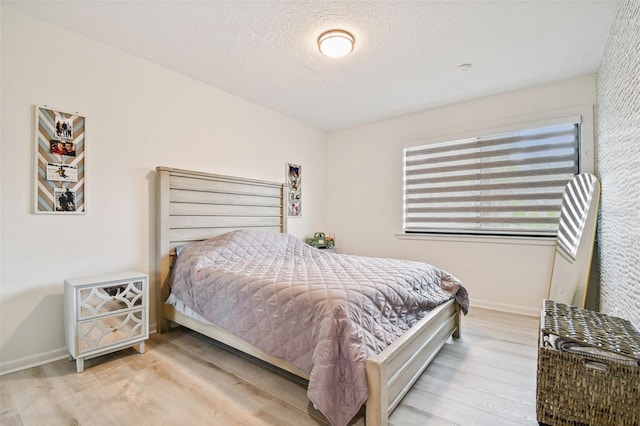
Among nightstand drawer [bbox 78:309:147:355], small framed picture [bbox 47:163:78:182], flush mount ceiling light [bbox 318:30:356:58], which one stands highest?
flush mount ceiling light [bbox 318:30:356:58]

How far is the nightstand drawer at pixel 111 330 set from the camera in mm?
2008

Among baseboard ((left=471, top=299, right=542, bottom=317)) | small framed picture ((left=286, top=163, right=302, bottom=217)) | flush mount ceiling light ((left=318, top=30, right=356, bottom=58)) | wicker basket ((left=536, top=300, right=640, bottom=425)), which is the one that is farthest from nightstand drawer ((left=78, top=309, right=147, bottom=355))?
baseboard ((left=471, top=299, right=542, bottom=317))

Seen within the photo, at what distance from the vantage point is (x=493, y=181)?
11.4 ft

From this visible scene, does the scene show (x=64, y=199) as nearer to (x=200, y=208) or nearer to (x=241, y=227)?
(x=200, y=208)

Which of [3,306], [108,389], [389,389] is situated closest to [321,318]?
[389,389]

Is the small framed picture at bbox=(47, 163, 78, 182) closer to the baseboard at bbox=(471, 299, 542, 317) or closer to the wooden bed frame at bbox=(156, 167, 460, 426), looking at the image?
the wooden bed frame at bbox=(156, 167, 460, 426)

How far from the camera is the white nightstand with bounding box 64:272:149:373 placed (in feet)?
6.55

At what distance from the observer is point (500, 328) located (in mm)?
2852

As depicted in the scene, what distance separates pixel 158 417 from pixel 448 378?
174 centimetres

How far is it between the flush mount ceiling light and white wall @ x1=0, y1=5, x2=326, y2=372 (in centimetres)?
154

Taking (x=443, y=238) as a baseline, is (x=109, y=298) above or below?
below

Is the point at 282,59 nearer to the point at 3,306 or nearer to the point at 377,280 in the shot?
the point at 377,280

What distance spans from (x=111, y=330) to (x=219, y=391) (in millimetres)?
970

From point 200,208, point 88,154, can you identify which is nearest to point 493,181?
point 200,208
